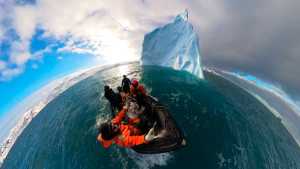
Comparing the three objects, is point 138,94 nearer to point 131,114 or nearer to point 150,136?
point 131,114

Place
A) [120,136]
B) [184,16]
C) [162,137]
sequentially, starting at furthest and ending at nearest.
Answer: [184,16] < [162,137] < [120,136]

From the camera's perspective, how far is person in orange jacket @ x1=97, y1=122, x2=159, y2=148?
1123 cm

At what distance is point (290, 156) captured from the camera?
96.5 feet

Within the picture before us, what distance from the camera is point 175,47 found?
53375mm

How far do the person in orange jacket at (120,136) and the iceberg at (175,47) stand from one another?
3883 centimetres

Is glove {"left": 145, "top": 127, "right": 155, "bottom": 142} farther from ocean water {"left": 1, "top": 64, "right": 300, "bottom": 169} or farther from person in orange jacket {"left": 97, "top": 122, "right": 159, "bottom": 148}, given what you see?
ocean water {"left": 1, "top": 64, "right": 300, "bottom": 169}


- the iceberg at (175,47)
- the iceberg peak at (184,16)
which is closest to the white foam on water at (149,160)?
the iceberg at (175,47)

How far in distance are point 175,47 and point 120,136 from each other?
4429 cm

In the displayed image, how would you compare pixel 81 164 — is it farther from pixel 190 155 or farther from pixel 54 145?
pixel 190 155

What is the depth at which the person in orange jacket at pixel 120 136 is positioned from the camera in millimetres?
11234

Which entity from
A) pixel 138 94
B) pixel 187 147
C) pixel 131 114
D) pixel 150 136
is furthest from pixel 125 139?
pixel 187 147

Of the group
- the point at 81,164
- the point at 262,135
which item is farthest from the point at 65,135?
the point at 262,135

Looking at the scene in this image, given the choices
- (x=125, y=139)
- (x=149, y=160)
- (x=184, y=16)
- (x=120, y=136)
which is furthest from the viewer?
(x=184, y=16)

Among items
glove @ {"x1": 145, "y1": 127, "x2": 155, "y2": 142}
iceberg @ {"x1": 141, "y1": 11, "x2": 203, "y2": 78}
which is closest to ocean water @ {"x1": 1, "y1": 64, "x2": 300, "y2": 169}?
glove @ {"x1": 145, "y1": 127, "x2": 155, "y2": 142}
